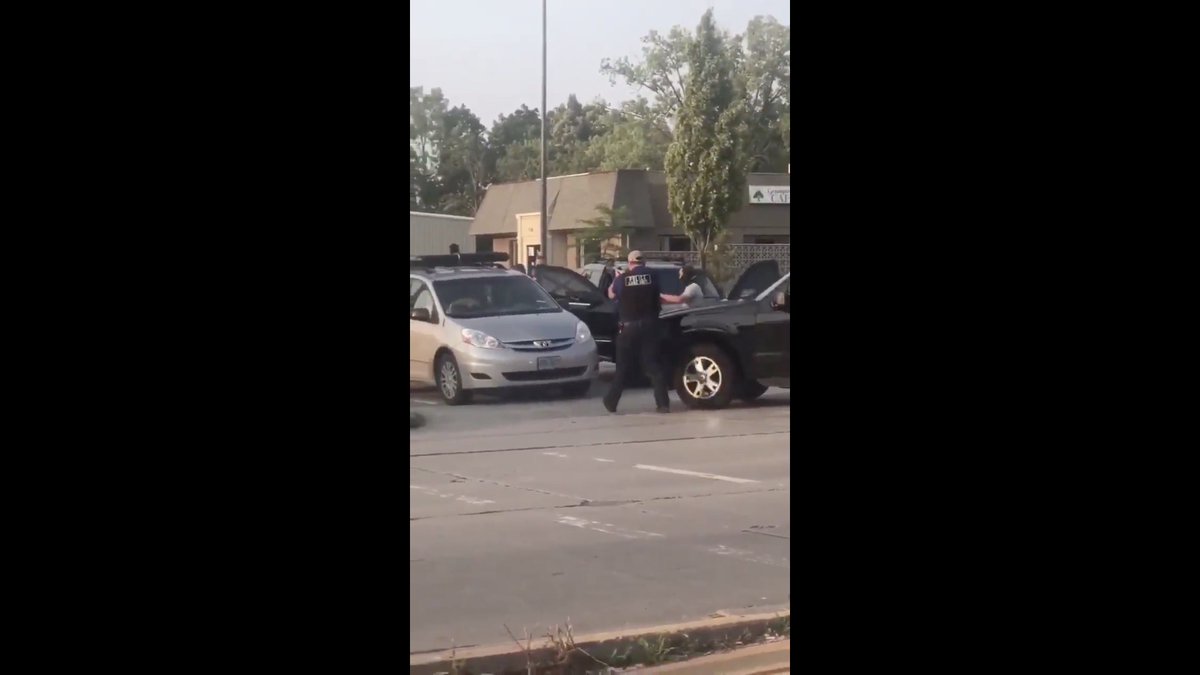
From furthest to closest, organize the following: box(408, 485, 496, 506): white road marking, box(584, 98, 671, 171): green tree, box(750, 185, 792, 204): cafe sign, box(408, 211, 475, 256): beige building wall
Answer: box(584, 98, 671, 171): green tree < box(750, 185, 792, 204): cafe sign < box(408, 211, 475, 256): beige building wall < box(408, 485, 496, 506): white road marking

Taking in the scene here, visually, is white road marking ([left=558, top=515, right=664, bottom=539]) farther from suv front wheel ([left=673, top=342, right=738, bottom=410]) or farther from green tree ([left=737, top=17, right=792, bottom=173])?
green tree ([left=737, top=17, right=792, bottom=173])

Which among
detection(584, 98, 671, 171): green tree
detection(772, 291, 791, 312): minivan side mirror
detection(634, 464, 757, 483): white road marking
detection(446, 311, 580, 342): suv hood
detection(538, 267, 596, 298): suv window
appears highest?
detection(584, 98, 671, 171): green tree

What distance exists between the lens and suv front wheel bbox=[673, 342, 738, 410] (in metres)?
12.0

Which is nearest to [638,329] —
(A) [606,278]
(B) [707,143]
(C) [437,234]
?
(A) [606,278]

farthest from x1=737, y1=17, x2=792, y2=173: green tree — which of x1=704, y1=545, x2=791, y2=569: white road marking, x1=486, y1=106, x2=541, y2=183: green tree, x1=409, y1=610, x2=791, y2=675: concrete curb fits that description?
x1=409, y1=610, x2=791, y2=675: concrete curb

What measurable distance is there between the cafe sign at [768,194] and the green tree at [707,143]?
18 cm

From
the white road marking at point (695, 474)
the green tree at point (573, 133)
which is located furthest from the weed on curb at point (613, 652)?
the green tree at point (573, 133)

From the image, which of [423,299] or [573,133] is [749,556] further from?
[573,133]

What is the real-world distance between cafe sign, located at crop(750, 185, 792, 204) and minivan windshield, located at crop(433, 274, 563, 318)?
192 inches

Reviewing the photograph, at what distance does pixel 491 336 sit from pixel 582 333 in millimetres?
1015

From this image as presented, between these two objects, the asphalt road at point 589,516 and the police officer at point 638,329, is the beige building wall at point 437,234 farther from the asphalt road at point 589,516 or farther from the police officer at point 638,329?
the police officer at point 638,329

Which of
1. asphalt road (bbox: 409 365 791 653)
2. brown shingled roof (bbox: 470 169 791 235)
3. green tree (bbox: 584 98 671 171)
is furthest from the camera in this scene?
green tree (bbox: 584 98 671 171)
